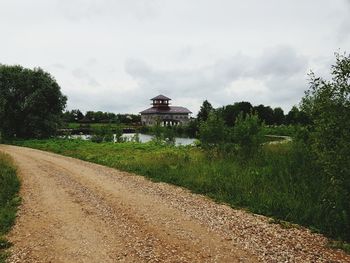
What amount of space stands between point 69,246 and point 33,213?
12.6ft

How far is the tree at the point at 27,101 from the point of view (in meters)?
47.0

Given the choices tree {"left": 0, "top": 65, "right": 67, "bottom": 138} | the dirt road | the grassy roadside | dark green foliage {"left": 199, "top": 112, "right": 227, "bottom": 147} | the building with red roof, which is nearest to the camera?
the dirt road

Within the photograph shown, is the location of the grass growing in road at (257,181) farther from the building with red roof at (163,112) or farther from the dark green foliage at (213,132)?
the building with red roof at (163,112)

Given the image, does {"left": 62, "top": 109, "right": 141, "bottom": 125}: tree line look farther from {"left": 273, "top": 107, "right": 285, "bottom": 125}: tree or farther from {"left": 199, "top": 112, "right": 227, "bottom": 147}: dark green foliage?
{"left": 199, "top": 112, "right": 227, "bottom": 147}: dark green foliage

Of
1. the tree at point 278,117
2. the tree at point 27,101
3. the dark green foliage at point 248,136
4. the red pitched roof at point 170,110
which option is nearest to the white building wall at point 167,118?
the red pitched roof at point 170,110

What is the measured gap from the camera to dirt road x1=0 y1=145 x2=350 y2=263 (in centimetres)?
905

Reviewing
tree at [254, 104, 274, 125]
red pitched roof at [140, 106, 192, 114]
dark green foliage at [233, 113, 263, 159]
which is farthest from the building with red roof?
dark green foliage at [233, 113, 263, 159]

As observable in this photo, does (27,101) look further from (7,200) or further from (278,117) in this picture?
(278,117)

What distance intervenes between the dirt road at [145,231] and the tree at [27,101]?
1306 inches

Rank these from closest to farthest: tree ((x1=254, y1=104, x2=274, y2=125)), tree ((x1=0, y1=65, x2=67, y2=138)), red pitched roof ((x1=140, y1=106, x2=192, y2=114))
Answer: tree ((x1=0, y1=65, x2=67, y2=138))
tree ((x1=254, y1=104, x2=274, y2=125))
red pitched roof ((x1=140, y1=106, x2=192, y2=114))

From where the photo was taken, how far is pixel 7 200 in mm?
14383

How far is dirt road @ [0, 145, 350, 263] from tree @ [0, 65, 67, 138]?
33185 millimetres

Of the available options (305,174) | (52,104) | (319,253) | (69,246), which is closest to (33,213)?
(69,246)

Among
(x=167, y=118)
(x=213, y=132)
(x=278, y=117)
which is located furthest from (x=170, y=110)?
(x=213, y=132)
